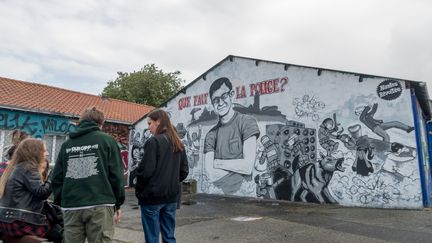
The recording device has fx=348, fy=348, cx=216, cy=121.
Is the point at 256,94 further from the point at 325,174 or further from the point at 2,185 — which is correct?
the point at 2,185

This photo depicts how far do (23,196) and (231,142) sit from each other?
31.6ft

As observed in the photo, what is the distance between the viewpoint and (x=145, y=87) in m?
34.5

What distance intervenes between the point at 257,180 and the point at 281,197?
3.54 ft

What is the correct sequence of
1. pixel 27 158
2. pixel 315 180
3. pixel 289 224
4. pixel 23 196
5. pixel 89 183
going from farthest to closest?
pixel 315 180, pixel 289 224, pixel 27 158, pixel 23 196, pixel 89 183

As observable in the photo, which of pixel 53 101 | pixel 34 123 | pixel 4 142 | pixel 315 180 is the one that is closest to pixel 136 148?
pixel 34 123

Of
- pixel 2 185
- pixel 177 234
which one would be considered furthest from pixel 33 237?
pixel 177 234

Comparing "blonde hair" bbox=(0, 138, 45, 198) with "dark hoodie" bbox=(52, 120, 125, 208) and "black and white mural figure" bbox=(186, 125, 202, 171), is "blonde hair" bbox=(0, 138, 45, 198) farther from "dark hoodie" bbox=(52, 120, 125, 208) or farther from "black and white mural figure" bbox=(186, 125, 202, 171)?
"black and white mural figure" bbox=(186, 125, 202, 171)

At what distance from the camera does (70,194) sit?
3.39m

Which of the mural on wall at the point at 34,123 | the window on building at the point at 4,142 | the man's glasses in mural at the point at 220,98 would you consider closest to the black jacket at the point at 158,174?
the man's glasses in mural at the point at 220,98

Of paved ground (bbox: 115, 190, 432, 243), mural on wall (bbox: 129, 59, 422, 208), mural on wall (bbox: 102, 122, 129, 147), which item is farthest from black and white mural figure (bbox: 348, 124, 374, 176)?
mural on wall (bbox: 102, 122, 129, 147)

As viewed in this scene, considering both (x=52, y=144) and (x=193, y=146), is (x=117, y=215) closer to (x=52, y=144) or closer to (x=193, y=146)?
(x=193, y=146)

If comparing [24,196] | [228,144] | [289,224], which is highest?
[228,144]

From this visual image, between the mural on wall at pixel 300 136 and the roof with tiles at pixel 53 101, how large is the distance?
5306 mm

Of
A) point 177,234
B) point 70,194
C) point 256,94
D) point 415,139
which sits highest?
point 256,94
